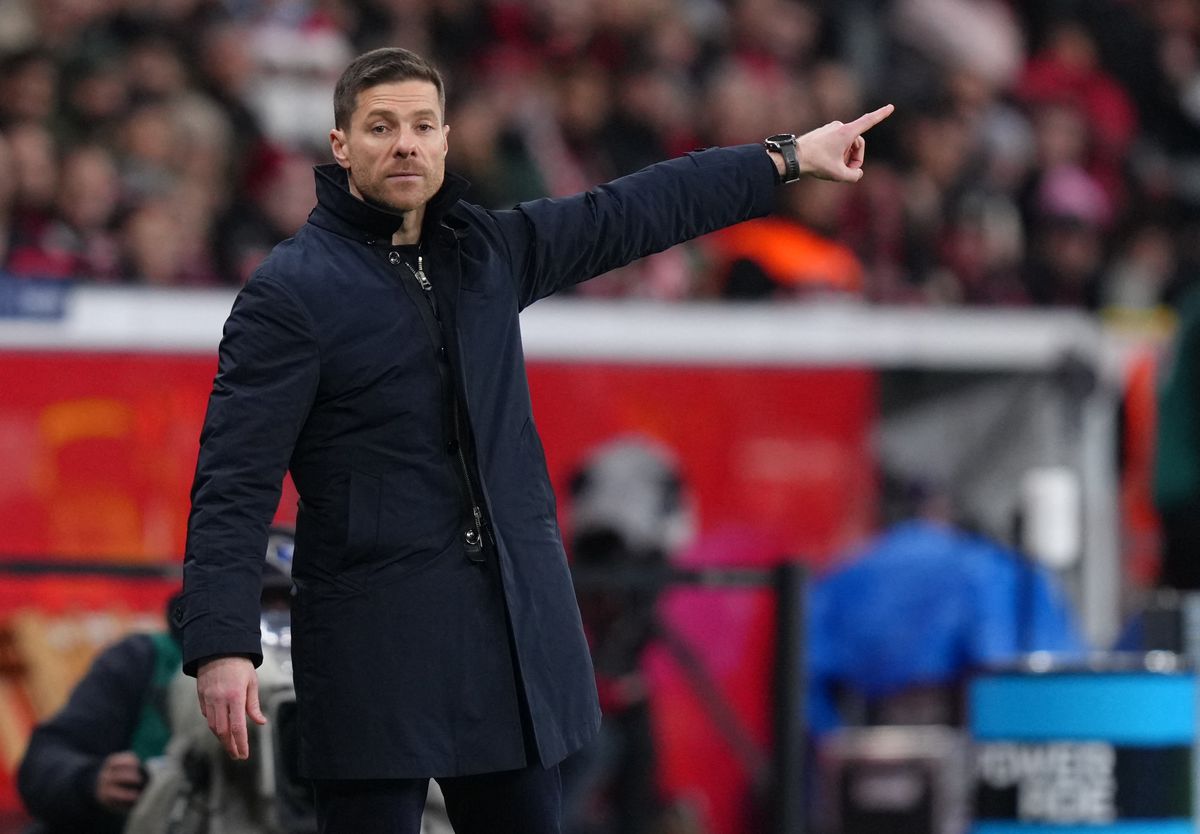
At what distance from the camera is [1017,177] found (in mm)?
12633

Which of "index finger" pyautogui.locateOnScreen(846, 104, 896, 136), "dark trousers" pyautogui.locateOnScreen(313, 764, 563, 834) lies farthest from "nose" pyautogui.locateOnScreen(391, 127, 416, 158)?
"dark trousers" pyautogui.locateOnScreen(313, 764, 563, 834)

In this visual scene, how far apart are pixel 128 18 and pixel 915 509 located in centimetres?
400

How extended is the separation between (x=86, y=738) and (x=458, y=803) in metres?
1.31

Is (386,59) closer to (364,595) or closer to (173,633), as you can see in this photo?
(364,595)

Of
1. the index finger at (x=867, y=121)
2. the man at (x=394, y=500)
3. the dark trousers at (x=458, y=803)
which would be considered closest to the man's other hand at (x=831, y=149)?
the index finger at (x=867, y=121)

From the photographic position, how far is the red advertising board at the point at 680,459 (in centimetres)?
741

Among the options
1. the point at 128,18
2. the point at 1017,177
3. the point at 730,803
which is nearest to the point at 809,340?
the point at 730,803

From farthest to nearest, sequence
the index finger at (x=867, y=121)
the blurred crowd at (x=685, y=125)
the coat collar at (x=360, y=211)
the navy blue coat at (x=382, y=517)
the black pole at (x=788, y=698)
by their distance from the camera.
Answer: the blurred crowd at (x=685, y=125) < the black pole at (x=788, y=698) < the index finger at (x=867, y=121) < the coat collar at (x=360, y=211) < the navy blue coat at (x=382, y=517)

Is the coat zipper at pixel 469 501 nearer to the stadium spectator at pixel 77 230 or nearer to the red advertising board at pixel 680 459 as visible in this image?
the red advertising board at pixel 680 459

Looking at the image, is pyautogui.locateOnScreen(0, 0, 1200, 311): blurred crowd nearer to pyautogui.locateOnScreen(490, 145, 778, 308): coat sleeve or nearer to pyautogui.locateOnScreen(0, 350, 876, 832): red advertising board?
pyautogui.locateOnScreen(0, 350, 876, 832): red advertising board

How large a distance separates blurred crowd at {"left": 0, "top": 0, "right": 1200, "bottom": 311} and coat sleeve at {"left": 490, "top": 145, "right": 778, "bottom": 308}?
4510mm

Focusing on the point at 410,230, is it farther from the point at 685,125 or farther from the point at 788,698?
the point at 685,125

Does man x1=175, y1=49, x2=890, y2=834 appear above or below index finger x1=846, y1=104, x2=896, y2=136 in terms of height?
below

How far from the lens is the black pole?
637 centimetres
